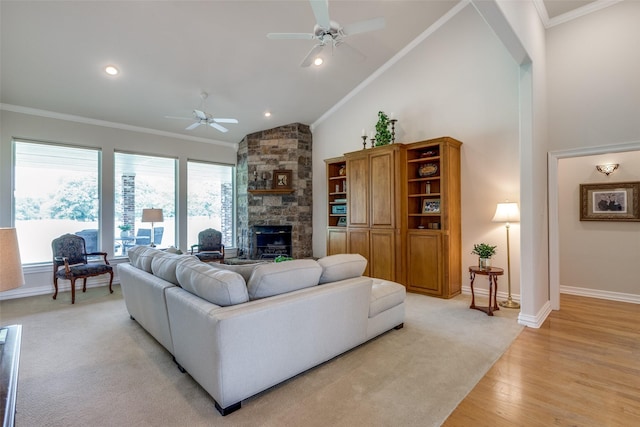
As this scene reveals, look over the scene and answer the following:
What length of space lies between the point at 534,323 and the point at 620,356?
0.72m

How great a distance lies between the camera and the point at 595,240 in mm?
4438

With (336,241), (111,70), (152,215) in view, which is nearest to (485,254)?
(336,241)

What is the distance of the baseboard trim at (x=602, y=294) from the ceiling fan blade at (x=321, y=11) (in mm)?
5136

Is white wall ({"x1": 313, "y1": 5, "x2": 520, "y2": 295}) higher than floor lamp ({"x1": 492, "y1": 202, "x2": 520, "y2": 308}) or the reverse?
higher

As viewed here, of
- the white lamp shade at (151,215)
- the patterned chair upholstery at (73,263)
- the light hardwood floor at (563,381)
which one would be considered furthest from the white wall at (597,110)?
the patterned chair upholstery at (73,263)

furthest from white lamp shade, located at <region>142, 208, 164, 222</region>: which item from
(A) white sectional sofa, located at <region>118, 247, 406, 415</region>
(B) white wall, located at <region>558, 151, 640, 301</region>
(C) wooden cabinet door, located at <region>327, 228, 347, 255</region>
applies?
(B) white wall, located at <region>558, 151, 640, 301</region>

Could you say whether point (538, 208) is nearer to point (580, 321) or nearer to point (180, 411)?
point (580, 321)

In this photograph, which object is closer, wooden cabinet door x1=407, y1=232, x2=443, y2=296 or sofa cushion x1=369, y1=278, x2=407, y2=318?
sofa cushion x1=369, y1=278, x2=407, y2=318

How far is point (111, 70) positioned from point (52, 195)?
96.6 inches

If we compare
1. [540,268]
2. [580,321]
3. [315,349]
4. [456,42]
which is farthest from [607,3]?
[315,349]

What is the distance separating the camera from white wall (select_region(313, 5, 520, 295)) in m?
4.17

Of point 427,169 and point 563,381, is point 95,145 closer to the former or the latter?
point 427,169

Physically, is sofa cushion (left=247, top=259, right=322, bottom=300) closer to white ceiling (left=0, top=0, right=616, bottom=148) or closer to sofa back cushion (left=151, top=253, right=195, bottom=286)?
sofa back cushion (left=151, top=253, right=195, bottom=286)

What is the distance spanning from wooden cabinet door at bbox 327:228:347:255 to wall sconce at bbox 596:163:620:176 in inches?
157
